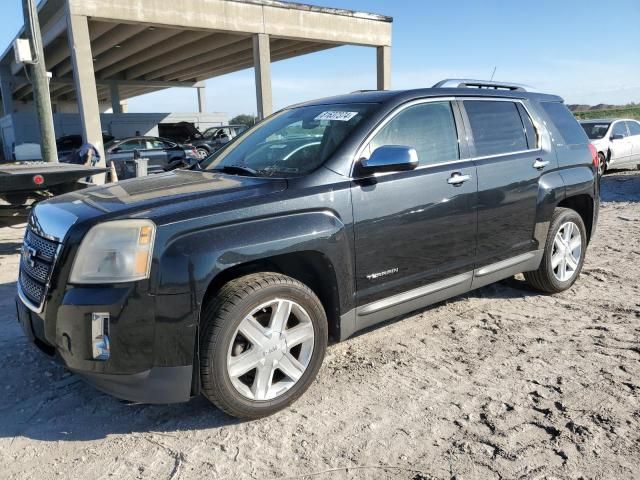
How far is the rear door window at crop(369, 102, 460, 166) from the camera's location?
11.8 ft

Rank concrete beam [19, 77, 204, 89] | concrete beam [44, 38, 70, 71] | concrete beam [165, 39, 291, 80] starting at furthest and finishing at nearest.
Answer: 1. concrete beam [19, 77, 204, 89]
2. concrete beam [165, 39, 291, 80]
3. concrete beam [44, 38, 70, 71]

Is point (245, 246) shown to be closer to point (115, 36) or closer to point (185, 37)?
point (185, 37)

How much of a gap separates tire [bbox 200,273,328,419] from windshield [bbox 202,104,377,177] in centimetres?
81

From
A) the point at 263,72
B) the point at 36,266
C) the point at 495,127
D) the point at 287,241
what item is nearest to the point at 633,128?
the point at 263,72

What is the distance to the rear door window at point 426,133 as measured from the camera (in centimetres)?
359

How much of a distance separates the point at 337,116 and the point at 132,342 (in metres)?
2.03

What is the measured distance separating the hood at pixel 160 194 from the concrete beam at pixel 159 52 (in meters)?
17.3

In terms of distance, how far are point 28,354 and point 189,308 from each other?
195cm

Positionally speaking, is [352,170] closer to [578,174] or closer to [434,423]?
[434,423]

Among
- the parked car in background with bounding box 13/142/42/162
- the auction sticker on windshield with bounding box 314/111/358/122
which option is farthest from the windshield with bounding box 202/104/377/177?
the parked car in background with bounding box 13/142/42/162

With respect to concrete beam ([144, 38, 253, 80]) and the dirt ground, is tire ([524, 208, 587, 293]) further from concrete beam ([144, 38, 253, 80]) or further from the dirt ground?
concrete beam ([144, 38, 253, 80])

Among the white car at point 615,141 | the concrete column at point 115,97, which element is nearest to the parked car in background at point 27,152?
the concrete column at point 115,97

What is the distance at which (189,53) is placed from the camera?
2391cm

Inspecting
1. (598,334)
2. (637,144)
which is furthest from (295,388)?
(637,144)
